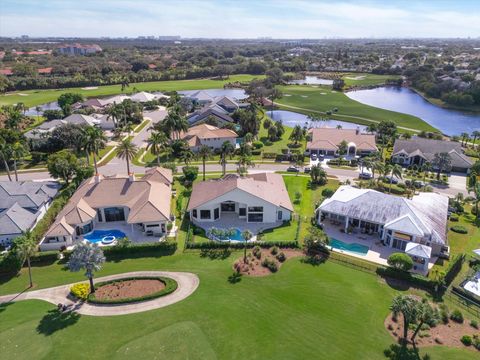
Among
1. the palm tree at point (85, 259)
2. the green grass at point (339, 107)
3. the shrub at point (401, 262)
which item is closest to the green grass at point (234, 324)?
the shrub at point (401, 262)

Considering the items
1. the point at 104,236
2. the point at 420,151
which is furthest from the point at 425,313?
the point at 420,151

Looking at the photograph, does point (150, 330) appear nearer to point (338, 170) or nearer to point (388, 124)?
point (338, 170)

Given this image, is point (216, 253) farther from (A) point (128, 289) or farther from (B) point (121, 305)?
(B) point (121, 305)

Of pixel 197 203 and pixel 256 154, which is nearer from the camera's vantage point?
pixel 197 203

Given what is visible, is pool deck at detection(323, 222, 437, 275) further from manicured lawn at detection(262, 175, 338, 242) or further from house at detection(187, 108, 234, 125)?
house at detection(187, 108, 234, 125)

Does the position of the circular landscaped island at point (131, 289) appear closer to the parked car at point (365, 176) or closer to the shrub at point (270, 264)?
the shrub at point (270, 264)

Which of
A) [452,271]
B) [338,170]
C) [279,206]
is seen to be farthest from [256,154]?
[452,271]
